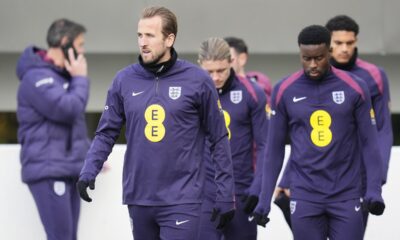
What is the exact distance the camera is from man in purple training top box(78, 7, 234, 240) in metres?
6.55

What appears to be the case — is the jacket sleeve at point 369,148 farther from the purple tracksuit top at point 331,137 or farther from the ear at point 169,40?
the ear at point 169,40

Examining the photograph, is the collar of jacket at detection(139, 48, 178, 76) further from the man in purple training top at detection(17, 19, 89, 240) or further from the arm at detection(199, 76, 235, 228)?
the man in purple training top at detection(17, 19, 89, 240)

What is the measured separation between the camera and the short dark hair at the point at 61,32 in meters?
9.20

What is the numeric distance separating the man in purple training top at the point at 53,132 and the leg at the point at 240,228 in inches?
49.5

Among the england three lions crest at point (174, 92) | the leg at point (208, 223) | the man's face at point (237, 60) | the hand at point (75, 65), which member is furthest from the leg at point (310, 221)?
the man's face at point (237, 60)

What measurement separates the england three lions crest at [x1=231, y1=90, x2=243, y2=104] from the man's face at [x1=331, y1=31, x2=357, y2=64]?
783 mm

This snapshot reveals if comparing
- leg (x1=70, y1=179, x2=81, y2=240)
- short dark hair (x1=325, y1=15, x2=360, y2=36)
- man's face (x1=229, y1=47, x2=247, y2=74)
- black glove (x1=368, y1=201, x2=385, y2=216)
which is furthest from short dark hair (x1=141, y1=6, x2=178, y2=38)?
man's face (x1=229, y1=47, x2=247, y2=74)

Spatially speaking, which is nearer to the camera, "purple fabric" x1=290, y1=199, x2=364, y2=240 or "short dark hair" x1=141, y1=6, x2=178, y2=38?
"short dark hair" x1=141, y1=6, x2=178, y2=38

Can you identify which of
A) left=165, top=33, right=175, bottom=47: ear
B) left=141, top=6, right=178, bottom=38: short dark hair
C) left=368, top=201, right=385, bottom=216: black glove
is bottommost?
left=368, top=201, right=385, bottom=216: black glove

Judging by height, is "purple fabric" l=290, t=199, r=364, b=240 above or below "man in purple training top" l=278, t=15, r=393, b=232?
below

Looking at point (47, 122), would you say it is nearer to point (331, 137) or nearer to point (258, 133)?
point (258, 133)

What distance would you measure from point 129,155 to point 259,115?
2358mm

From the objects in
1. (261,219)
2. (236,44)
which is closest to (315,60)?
(261,219)

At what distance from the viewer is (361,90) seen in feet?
24.9
